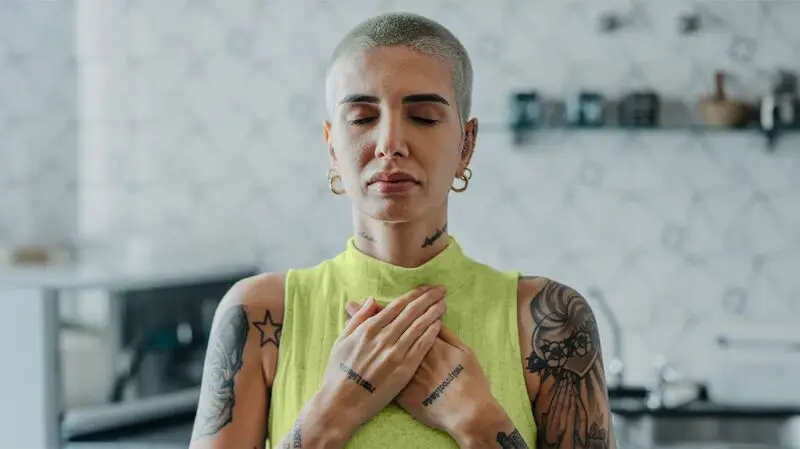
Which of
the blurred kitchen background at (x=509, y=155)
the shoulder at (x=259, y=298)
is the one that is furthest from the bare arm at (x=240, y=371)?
the blurred kitchen background at (x=509, y=155)

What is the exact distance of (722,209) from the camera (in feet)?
8.48

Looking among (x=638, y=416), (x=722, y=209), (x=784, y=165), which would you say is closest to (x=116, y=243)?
(x=638, y=416)

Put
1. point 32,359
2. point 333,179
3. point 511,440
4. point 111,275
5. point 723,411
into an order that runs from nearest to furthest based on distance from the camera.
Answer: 1. point 511,440
2. point 333,179
3. point 32,359
4. point 111,275
5. point 723,411

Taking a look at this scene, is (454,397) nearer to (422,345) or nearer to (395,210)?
(422,345)

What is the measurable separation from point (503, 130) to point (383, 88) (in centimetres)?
181

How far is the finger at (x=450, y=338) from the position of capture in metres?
0.88

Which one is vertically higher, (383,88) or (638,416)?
(383,88)

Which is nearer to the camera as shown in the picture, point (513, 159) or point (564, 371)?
point (564, 371)

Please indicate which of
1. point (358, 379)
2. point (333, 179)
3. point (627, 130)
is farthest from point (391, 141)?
point (627, 130)

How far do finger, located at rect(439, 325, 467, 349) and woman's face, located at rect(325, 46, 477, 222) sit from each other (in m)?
0.12

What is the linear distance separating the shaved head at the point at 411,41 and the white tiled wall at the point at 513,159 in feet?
5.67

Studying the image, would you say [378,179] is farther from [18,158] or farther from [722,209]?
[18,158]

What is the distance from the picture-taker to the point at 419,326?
876 mm

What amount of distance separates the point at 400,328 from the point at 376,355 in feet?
0.12
